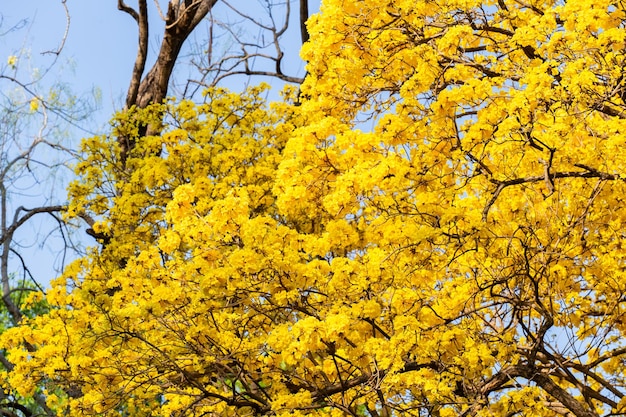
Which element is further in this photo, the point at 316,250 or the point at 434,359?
the point at 316,250

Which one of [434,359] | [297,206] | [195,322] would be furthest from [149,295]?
[434,359]

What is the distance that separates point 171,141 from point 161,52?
317 centimetres

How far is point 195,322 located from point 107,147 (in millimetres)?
3817

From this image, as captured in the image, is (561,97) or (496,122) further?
(496,122)

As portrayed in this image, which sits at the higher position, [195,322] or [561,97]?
[561,97]

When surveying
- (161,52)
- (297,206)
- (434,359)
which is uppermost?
(161,52)

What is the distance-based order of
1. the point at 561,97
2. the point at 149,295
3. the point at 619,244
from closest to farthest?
the point at 561,97 → the point at 619,244 → the point at 149,295

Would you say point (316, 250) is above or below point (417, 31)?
below

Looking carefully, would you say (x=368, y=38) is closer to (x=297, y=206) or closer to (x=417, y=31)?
(x=417, y=31)

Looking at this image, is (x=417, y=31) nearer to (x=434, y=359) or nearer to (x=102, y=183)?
(x=434, y=359)

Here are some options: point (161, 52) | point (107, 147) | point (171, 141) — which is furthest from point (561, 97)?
point (161, 52)

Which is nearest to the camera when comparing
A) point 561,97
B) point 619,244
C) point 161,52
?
point 561,97

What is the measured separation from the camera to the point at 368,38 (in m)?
6.44

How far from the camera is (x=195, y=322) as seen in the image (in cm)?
569
